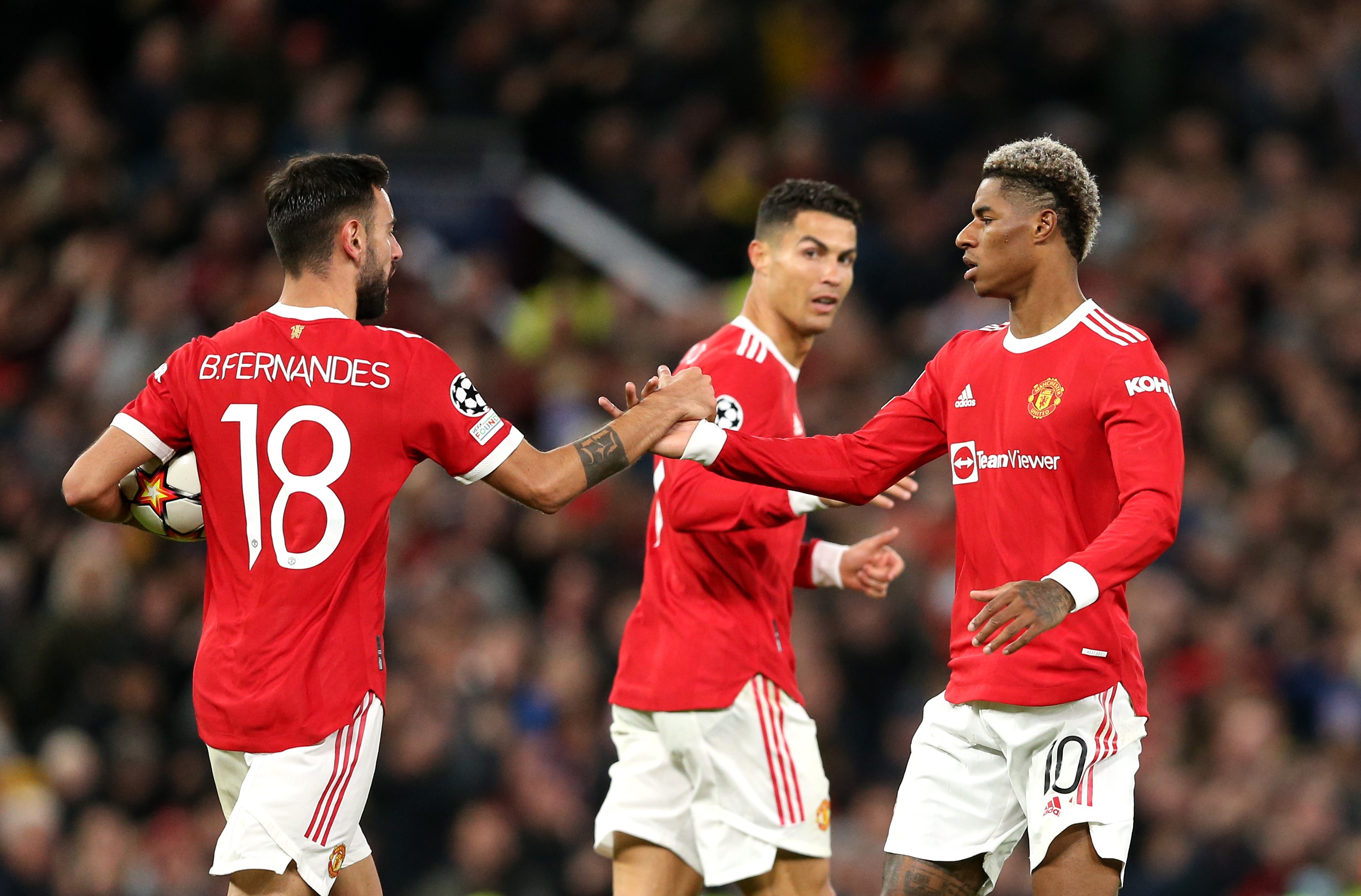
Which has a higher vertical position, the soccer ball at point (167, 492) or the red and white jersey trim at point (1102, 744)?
the soccer ball at point (167, 492)

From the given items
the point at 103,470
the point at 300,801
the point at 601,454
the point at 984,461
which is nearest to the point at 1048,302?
the point at 984,461

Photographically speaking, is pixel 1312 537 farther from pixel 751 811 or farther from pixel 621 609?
pixel 751 811

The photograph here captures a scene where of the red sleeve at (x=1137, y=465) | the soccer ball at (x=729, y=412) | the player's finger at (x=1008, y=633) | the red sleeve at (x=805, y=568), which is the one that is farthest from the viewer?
the red sleeve at (x=805, y=568)

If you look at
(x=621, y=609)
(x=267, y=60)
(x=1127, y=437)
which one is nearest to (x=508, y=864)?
(x=621, y=609)

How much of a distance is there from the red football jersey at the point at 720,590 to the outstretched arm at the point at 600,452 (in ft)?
1.25

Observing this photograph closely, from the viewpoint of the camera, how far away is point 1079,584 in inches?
173

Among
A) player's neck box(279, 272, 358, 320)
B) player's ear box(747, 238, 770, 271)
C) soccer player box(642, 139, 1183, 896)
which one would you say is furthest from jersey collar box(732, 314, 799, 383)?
player's neck box(279, 272, 358, 320)

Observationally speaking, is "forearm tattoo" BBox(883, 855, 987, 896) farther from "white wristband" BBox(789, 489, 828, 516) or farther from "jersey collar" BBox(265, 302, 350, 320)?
"jersey collar" BBox(265, 302, 350, 320)

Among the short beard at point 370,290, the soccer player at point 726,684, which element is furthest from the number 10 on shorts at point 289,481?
the soccer player at point 726,684

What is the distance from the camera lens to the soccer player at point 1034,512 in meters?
4.74

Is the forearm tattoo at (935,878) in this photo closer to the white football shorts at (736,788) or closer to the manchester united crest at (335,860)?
the white football shorts at (736,788)

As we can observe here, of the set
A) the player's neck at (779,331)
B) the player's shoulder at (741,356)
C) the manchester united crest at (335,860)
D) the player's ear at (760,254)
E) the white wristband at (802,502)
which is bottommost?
the manchester united crest at (335,860)

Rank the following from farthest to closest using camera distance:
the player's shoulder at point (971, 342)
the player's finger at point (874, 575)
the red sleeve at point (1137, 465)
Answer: the player's finger at point (874, 575)
the player's shoulder at point (971, 342)
the red sleeve at point (1137, 465)

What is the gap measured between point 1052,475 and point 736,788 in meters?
1.65
